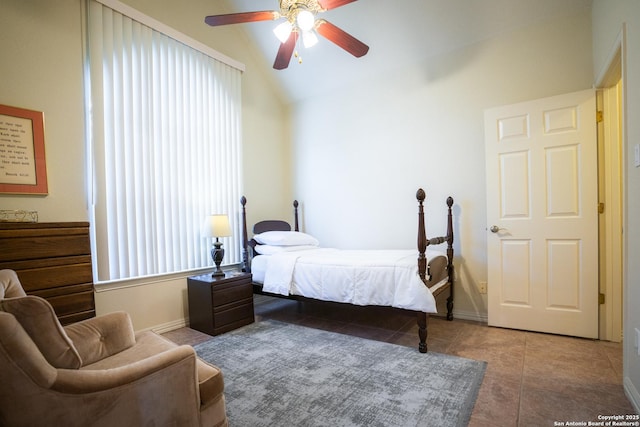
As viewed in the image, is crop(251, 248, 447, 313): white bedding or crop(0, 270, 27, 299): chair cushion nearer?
crop(0, 270, 27, 299): chair cushion

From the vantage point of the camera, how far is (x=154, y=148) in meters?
3.09

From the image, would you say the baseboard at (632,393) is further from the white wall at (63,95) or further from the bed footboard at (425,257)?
the white wall at (63,95)

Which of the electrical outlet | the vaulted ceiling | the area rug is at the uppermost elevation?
the vaulted ceiling

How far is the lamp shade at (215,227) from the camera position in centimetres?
316

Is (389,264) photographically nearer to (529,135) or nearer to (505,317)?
(505,317)

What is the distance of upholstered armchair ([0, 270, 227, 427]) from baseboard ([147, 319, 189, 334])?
1727 millimetres

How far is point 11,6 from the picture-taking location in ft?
7.40

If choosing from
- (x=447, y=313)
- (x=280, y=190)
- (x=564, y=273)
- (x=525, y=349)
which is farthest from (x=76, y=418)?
(x=280, y=190)

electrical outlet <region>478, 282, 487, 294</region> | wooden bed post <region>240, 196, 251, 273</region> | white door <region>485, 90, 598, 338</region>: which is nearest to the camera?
white door <region>485, 90, 598, 338</region>

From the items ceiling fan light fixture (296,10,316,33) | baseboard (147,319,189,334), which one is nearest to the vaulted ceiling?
ceiling fan light fixture (296,10,316,33)

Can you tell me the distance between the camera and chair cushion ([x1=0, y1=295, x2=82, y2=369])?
3.21 ft

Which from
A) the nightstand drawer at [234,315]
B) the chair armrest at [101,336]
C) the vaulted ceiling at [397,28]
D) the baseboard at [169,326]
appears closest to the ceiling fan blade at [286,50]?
the vaulted ceiling at [397,28]

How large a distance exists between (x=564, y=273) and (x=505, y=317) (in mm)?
653

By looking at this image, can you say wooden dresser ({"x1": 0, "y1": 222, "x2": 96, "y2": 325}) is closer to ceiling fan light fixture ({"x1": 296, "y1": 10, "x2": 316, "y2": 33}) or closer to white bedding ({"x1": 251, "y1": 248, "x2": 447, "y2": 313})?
white bedding ({"x1": 251, "y1": 248, "x2": 447, "y2": 313})
